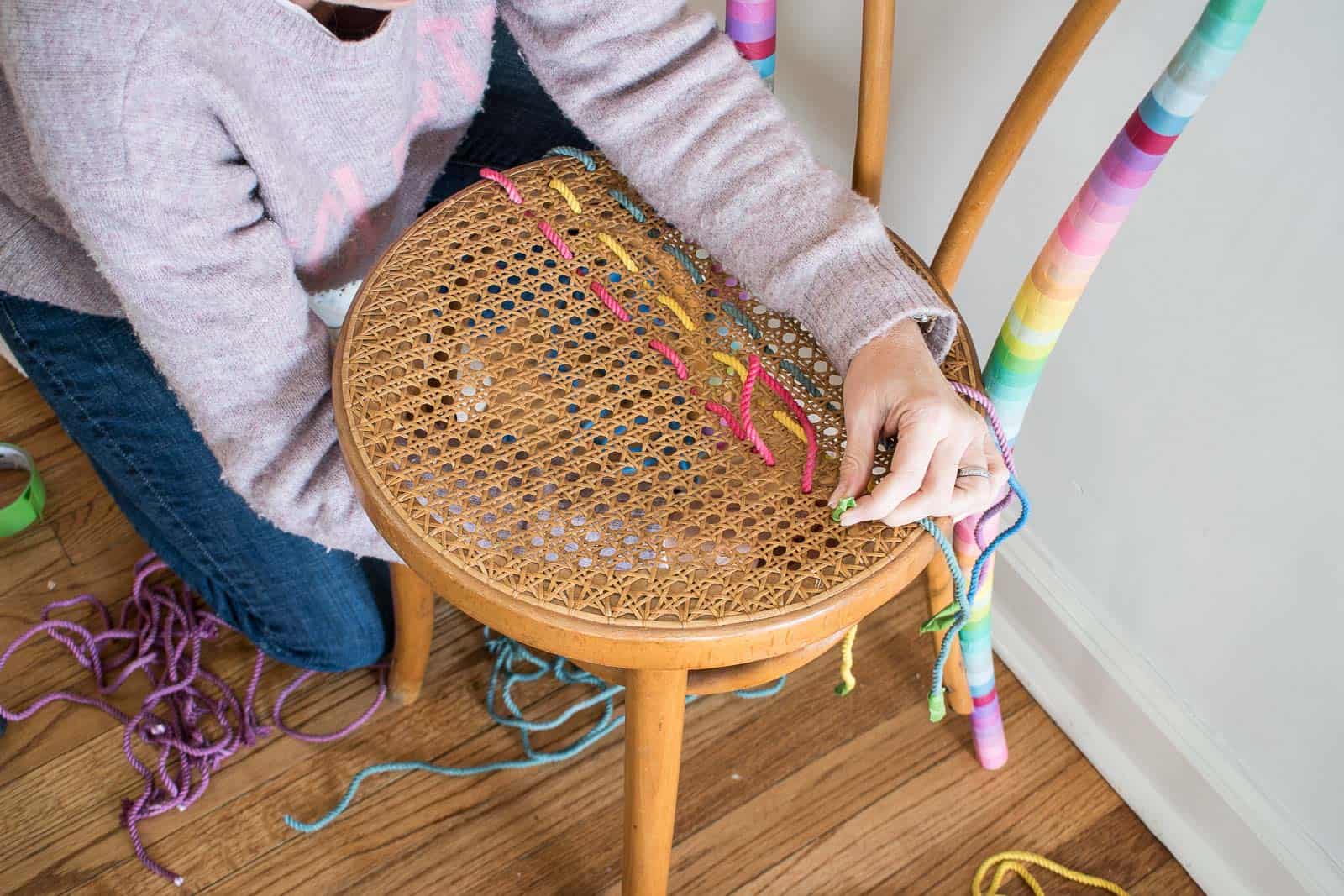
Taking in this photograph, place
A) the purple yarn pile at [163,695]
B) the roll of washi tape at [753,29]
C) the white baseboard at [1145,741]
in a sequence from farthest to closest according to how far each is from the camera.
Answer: the purple yarn pile at [163,695] → the white baseboard at [1145,741] → the roll of washi tape at [753,29]

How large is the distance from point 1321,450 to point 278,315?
2.13ft

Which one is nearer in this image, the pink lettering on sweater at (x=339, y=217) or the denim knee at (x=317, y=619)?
the pink lettering on sweater at (x=339, y=217)

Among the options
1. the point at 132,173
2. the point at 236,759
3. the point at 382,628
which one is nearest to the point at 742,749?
the point at 382,628

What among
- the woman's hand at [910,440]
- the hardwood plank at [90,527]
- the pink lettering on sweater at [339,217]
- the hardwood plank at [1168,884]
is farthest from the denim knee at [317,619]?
the hardwood plank at [1168,884]

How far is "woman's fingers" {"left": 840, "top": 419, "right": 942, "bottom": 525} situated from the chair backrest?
7.9 inches

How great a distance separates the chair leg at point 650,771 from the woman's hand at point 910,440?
0.45 ft

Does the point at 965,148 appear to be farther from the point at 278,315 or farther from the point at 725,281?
the point at 278,315

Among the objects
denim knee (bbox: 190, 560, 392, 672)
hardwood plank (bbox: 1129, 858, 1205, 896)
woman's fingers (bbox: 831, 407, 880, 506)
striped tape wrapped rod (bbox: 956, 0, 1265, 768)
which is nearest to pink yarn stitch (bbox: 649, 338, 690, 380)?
woman's fingers (bbox: 831, 407, 880, 506)

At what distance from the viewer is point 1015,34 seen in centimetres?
78

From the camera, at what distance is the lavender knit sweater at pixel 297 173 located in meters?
0.54

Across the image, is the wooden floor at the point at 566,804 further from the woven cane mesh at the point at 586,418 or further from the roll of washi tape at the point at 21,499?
the woven cane mesh at the point at 586,418

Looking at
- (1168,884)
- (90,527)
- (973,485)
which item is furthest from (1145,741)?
(90,527)

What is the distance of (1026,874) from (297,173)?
790 millimetres

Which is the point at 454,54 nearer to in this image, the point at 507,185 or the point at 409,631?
the point at 507,185
